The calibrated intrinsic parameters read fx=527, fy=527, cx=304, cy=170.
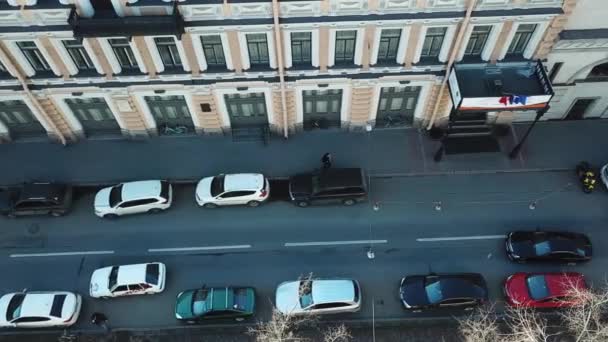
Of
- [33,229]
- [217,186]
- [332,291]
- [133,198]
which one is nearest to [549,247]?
[332,291]

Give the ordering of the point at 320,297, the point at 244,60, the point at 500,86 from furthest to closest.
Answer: the point at 500,86
the point at 244,60
the point at 320,297

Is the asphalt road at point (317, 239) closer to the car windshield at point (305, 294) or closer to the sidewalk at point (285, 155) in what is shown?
the sidewalk at point (285, 155)

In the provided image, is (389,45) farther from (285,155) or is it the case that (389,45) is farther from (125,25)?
(125,25)

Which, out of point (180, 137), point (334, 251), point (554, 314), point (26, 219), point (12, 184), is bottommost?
point (554, 314)

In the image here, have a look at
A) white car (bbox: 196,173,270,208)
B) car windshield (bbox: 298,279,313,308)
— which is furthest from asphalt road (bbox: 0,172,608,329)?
car windshield (bbox: 298,279,313,308)

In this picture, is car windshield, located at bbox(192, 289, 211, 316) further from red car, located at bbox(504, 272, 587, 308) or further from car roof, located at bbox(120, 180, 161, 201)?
red car, located at bbox(504, 272, 587, 308)

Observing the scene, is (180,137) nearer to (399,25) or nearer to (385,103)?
(385,103)

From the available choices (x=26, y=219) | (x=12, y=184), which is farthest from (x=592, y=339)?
(x=12, y=184)

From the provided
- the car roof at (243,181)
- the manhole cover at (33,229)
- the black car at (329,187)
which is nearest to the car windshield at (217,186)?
the car roof at (243,181)
